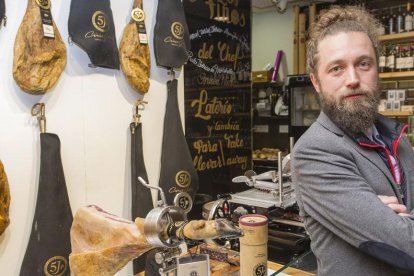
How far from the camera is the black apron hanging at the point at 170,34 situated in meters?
2.54

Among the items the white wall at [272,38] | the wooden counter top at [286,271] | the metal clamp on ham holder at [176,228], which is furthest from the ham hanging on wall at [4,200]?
the white wall at [272,38]

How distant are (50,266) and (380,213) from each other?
1633mm

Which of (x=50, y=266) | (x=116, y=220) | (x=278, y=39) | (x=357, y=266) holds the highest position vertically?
(x=278, y=39)

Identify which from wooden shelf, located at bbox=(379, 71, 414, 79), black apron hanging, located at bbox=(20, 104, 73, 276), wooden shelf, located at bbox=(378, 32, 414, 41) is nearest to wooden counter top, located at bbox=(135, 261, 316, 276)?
black apron hanging, located at bbox=(20, 104, 73, 276)

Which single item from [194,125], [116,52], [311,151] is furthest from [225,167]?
[311,151]

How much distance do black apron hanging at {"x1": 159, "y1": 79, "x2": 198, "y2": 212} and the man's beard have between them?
4.78 feet

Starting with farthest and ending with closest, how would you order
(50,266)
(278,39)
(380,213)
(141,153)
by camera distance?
(278,39) < (141,153) < (50,266) < (380,213)

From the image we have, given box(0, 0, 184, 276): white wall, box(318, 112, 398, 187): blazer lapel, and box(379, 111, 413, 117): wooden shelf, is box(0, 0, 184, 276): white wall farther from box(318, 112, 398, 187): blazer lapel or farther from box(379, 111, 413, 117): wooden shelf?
box(379, 111, 413, 117): wooden shelf

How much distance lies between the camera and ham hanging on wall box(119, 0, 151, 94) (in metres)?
2.37

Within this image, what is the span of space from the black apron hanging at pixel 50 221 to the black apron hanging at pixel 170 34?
0.93m

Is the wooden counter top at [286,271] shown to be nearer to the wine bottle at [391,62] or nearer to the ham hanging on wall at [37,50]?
the ham hanging on wall at [37,50]

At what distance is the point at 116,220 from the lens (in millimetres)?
1187

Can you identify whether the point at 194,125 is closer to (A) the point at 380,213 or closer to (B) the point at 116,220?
(B) the point at 116,220

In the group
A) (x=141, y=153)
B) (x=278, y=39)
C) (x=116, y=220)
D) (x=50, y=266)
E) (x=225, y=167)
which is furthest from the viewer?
(x=278, y=39)
